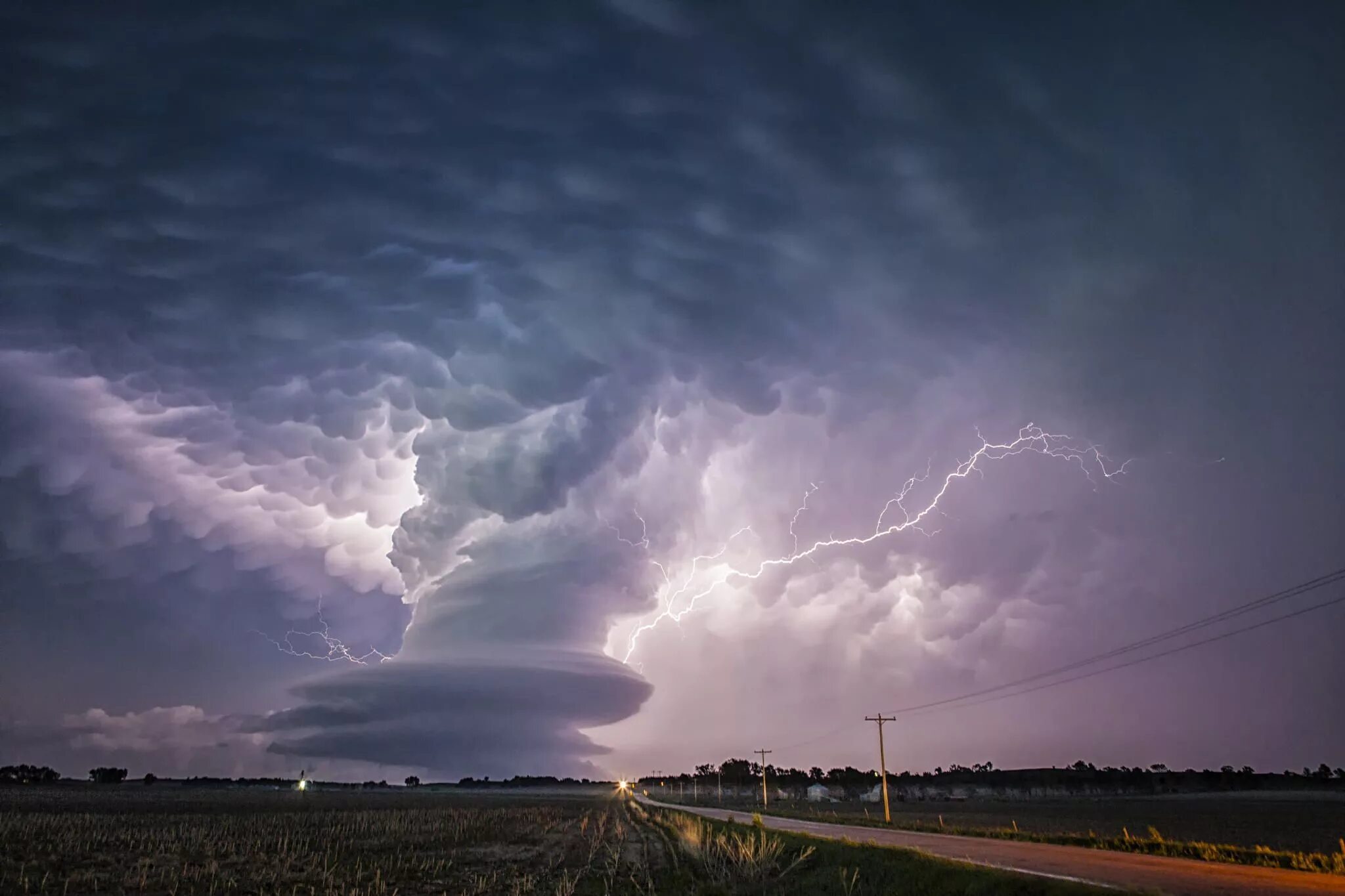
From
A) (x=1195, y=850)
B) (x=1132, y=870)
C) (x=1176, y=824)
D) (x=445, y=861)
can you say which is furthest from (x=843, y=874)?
(x=1176, y=824)

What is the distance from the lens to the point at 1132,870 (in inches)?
907

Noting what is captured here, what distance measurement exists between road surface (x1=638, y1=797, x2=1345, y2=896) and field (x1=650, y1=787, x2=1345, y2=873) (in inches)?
71.0

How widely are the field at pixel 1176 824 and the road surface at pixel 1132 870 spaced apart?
5.92 feet

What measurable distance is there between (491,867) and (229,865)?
11.5 metres

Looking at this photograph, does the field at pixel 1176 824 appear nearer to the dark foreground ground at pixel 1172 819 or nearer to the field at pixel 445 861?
the dark foreground ground at pixel 1172 819

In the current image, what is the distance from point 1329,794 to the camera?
148125 mm

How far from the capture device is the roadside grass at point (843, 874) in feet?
66.0

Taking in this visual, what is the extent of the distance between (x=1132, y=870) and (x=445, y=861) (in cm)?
2912

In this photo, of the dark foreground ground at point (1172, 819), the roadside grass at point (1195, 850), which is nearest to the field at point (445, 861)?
the roadside grass at point (1195, 850)

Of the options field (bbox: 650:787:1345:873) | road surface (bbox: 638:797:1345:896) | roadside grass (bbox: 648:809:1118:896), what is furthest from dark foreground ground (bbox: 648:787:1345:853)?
roadside grass (bbox: 648:809:1118:896)

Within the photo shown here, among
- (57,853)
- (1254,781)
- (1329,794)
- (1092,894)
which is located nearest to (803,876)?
(1092,894)

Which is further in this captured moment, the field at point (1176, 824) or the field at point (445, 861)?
the field at point (1176, 824)

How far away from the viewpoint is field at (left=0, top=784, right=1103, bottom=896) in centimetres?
2659

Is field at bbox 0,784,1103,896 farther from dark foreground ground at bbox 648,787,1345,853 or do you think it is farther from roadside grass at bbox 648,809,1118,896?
dark foreground ground at bbox 648,787,1345,853
